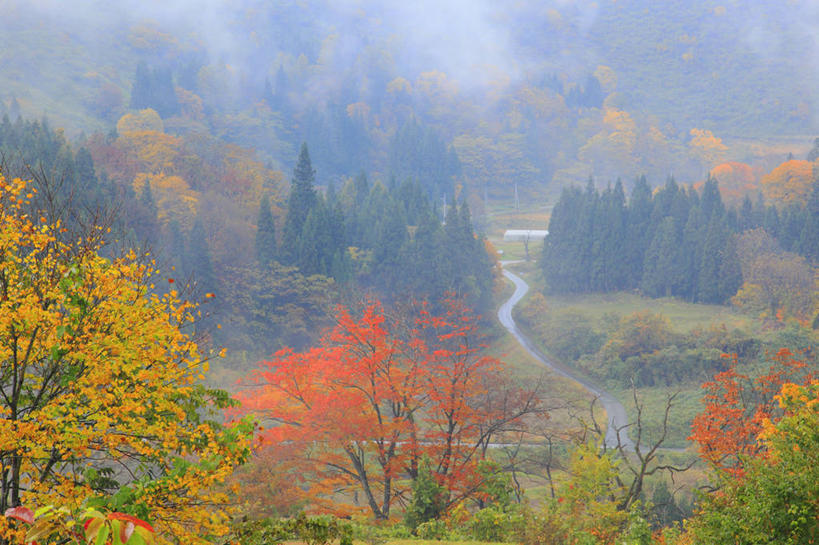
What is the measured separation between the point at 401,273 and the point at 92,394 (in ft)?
145

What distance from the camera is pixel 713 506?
9.34 m

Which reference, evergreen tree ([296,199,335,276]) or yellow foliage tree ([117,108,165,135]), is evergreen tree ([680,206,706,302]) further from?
yellow foliage tree ([117,108,165,135])

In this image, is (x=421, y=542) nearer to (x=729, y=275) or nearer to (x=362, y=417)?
(x=362, y=417)

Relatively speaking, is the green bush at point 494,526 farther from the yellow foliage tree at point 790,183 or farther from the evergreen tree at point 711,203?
the yellow foliage tree at point 790,183

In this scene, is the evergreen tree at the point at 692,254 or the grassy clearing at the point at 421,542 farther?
the evergreen tree at the point at 692,254

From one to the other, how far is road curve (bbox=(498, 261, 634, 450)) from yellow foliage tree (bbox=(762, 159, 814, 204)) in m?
26.7

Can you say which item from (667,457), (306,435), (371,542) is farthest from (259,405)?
(667,457)

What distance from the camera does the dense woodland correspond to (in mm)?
7699

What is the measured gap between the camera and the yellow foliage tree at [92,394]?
6727 millimetres

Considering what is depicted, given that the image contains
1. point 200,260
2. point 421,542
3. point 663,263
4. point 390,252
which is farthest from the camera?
point 663,263

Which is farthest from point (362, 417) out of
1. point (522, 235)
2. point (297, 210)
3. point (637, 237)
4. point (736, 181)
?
point (736, 181)

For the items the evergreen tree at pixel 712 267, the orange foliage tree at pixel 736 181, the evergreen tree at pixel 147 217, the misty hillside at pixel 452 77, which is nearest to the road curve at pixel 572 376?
the evergreen tree at pixel 712 267

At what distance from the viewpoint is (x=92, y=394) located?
704 cm

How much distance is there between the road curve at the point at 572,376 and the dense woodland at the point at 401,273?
1.03 meters
